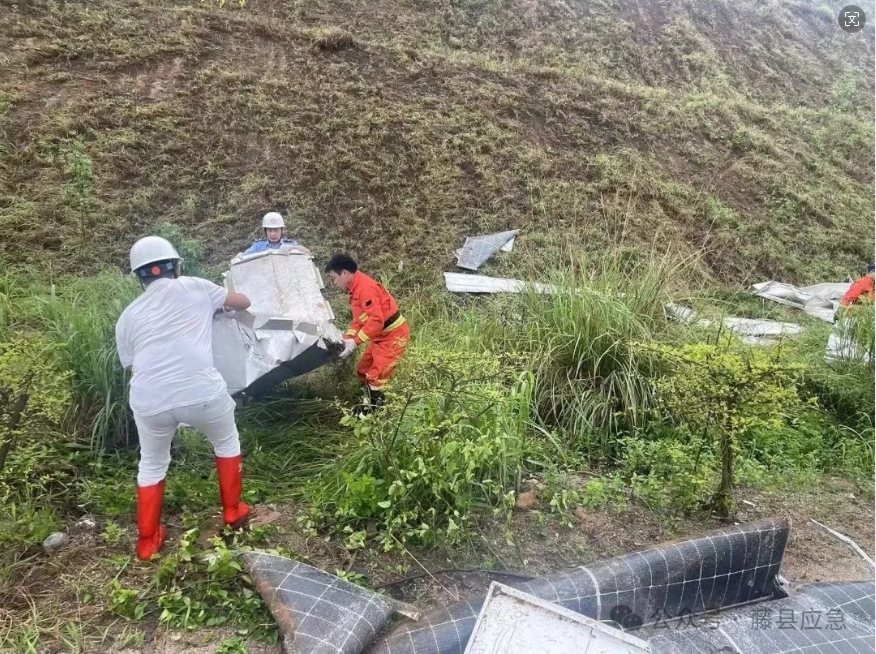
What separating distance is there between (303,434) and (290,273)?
3.80 ft

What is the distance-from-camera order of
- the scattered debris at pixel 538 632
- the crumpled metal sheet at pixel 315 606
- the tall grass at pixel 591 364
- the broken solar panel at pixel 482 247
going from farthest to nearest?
the broken solar panel at pixel 482 247
the tall grass at pixel 591 364
the crumpled metal sheet at pixel 315 606
the scattered debris at pixel 538 632

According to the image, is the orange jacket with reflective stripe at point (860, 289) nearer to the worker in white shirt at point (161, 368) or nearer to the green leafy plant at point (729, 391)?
the green leafy plant at point (729, 391)

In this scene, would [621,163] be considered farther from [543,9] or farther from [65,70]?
[65,70]

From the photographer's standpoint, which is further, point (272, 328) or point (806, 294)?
point (806, 294)

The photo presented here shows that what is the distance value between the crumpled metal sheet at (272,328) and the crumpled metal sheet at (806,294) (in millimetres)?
5519

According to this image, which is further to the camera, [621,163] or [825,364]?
[621,163]

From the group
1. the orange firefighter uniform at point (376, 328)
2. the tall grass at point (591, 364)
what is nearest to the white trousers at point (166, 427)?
the orange firefighter uniform at point (376, 328)

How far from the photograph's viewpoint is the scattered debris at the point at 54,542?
8.20 ft

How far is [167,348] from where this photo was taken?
8.05 feet

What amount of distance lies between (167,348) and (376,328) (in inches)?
60.8

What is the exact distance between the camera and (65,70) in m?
7.95

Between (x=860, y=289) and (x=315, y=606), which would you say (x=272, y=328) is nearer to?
(x=315, y=606)

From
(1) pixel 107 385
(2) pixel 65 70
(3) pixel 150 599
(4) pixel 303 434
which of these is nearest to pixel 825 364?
(4) pixel 303 434

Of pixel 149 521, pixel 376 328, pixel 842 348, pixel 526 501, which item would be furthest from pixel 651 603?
pixel 842 348
